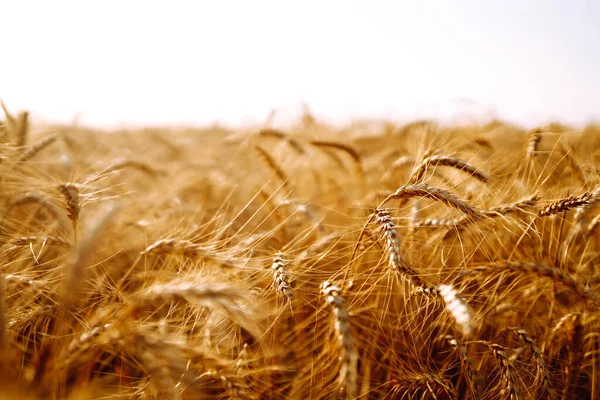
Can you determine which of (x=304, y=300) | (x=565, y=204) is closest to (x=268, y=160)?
(x=304, y=300)

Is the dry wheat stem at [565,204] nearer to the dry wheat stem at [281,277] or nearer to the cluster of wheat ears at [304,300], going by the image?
the cluster of wheat ears at [304,300]

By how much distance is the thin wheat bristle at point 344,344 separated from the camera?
0.93m

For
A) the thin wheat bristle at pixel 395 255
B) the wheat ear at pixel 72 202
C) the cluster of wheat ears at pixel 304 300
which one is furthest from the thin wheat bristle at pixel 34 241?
the thin wheat bristle at pixel 395 255

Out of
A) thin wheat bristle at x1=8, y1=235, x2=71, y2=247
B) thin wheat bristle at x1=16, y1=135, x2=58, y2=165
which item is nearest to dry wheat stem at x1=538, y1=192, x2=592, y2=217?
thin wheat bristle at x1=8, y1=235, x2=71, y2=247

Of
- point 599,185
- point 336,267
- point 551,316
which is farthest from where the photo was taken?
point 336,267

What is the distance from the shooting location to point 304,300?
1458 millimetres

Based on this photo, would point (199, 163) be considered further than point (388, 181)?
Yes

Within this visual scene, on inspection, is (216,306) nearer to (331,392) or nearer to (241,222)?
(331,392)

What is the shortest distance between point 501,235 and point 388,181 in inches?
34.6

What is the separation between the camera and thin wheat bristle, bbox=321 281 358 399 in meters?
0.93

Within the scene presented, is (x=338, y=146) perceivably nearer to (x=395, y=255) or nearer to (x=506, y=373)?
(x=395, y=255)

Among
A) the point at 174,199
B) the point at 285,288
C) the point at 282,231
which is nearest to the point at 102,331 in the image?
the point at 285,288

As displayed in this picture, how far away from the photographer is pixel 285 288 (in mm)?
1150

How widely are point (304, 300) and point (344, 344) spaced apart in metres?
0.49
